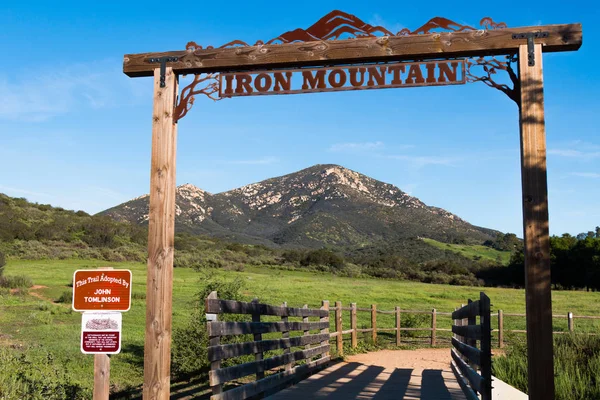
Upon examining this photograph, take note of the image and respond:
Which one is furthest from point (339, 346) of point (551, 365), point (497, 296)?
point (497, 296)

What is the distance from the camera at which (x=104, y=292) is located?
222 inches

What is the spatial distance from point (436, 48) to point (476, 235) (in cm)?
10335

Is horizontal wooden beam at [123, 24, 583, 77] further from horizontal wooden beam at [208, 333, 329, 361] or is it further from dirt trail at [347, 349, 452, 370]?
dirt trail at [347, 349, 452, 370]

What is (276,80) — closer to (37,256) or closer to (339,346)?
(339,346)

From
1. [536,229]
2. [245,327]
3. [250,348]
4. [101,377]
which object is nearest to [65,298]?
[250,348]

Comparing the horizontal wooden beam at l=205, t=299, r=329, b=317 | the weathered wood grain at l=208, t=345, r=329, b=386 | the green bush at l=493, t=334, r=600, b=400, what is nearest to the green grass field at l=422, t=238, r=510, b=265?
the green bush at l=493, t=334, r=600, b=400

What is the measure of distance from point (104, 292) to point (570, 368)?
725cm

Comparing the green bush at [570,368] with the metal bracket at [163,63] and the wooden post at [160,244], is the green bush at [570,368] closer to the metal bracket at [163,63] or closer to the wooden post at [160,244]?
the wooden post at [160,244]

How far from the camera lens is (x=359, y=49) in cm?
659

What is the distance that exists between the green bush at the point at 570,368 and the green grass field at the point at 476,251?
66.7m

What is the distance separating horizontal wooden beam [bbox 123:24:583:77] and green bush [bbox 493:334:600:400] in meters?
4.50

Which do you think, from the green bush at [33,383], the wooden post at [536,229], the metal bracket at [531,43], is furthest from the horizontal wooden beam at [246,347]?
the metal bracket at [531,43]

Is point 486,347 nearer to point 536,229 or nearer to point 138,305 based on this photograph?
point 536,229

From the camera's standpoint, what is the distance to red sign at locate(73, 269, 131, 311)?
18.4 ft
